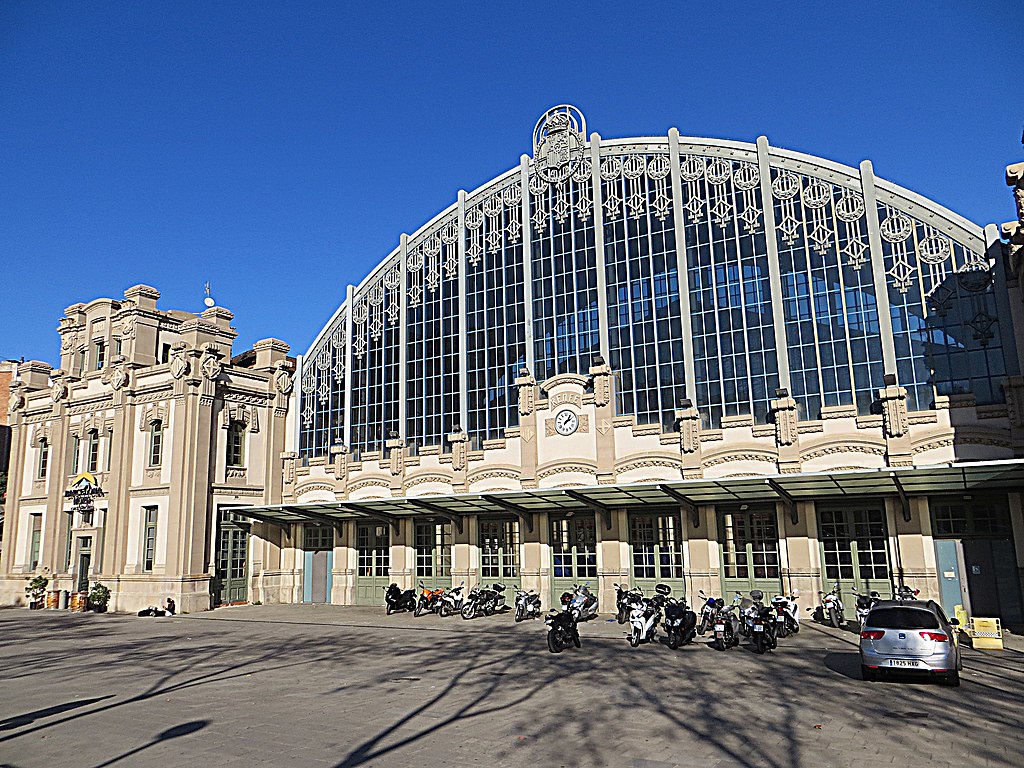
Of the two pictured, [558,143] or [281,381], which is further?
[281,381]

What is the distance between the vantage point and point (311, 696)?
14219mm

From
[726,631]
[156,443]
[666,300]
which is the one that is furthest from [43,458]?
[726,631]

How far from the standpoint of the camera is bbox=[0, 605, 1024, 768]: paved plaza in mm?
10211

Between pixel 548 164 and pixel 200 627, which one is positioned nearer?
pixel 200 627

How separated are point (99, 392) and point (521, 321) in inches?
824

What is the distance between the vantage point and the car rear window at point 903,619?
14500mm

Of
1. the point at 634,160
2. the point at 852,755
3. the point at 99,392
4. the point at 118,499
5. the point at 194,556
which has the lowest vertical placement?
the point at 852,755

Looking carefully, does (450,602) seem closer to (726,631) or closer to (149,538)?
(726,631)

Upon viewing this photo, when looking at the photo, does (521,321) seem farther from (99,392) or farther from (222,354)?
(99,392)

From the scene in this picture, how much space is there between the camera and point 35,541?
128 feet

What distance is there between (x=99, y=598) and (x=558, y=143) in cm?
2795

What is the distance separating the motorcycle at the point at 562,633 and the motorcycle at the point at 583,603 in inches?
190

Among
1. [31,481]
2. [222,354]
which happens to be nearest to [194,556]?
[222,354]

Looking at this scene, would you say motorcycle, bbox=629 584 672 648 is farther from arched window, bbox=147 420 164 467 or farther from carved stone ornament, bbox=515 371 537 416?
arched window, bbox=147 420 164 467
